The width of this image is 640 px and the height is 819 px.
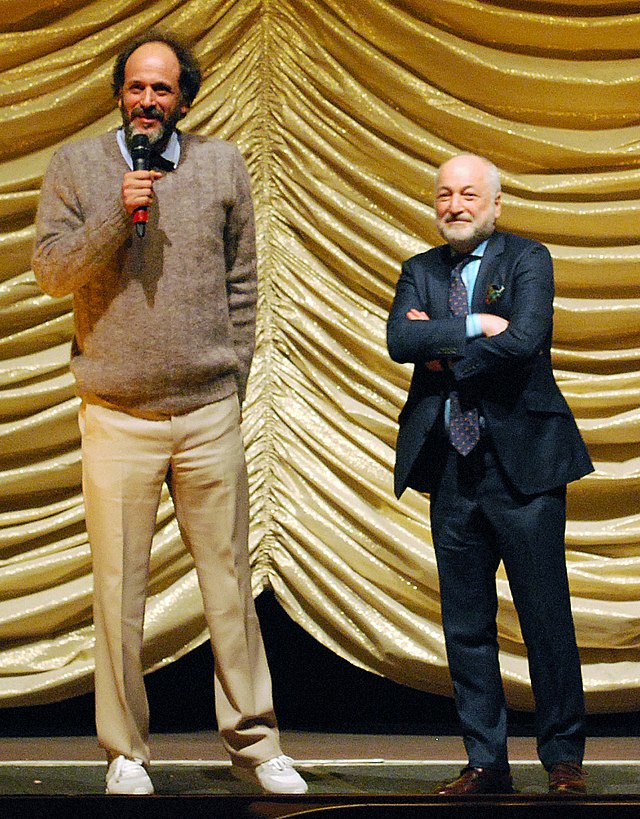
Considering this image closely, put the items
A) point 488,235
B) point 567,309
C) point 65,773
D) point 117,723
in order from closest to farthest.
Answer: point 117,723, point 488,235, point 65,773, point 567,309

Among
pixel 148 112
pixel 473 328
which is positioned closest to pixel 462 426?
pixel 473 328

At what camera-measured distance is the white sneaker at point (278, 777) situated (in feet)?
8.64

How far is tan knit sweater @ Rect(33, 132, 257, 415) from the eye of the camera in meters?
2.62

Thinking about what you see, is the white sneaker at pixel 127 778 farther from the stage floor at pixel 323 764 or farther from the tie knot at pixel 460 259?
the tie knot at pixel 460 259

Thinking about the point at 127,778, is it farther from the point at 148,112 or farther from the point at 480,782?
the point at 148,112

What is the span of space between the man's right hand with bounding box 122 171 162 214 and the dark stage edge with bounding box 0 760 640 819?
109 centimetres

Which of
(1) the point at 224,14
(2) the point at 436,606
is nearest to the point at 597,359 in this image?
(2) the point at 436,606

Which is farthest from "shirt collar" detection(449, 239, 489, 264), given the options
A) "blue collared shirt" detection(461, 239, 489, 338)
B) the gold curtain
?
the gold curtain

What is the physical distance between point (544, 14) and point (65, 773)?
8.04ft

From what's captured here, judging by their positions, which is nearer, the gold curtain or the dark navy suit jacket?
the dark navy suit jacket

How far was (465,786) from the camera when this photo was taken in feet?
8.64

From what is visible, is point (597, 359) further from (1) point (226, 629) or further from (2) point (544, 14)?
(1) point (226, 629)

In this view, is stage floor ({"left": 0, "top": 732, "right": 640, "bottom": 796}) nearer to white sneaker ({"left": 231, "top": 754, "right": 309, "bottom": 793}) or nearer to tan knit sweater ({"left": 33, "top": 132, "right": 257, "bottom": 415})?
white sneaker ({"left": 231, "top": 754, "right": 309, "bottom": 793})

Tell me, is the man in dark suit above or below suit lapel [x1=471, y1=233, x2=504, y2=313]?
below
